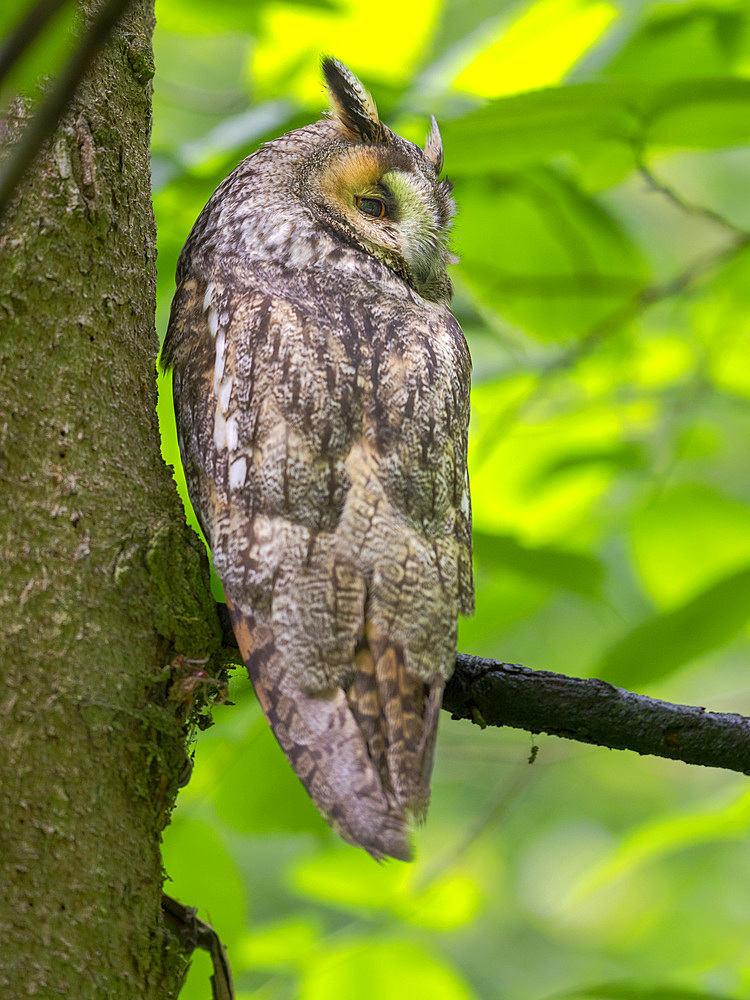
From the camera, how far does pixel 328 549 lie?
1.12 m

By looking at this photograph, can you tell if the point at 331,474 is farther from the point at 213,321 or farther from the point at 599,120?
the point at 599,120

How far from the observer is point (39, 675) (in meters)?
0.96

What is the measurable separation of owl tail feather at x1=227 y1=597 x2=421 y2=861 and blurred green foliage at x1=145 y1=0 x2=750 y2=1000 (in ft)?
1.07

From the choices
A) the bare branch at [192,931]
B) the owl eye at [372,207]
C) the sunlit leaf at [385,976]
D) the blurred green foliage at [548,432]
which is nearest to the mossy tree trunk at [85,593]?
the bare branch at [192,931]

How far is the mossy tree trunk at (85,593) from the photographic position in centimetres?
91

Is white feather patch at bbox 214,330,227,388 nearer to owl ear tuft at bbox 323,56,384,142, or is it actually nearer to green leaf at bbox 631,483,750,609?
owl ear tuft at bbox 323,56,384,142

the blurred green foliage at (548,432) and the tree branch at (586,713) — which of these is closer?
the tree branch at (586,713)

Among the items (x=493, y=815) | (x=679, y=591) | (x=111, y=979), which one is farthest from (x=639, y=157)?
(x=111, y=979)

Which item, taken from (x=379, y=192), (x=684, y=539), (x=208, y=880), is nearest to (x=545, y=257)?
(x=379, y=192)

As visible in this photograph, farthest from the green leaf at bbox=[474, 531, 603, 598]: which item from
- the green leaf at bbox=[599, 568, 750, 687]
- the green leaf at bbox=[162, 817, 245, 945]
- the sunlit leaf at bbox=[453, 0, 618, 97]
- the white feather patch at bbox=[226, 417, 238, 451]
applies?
the sunlit leaf at bbox=[453, 0, 618, 97]

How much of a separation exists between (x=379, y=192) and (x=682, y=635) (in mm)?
908

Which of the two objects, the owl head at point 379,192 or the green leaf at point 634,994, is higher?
the owl head at point 379,192

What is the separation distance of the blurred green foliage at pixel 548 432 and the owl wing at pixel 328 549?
25 centimetres

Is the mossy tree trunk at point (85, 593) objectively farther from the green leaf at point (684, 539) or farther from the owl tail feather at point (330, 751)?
the green leaf at point (684, 539)
